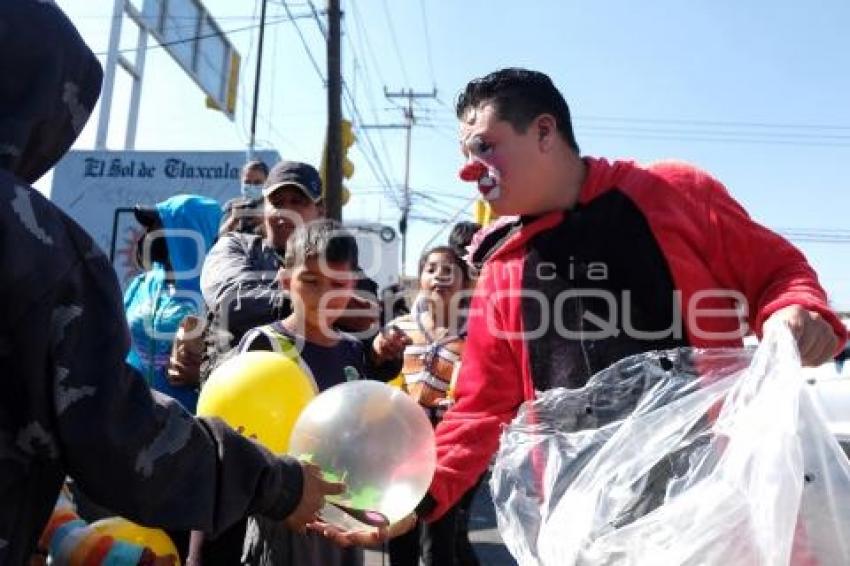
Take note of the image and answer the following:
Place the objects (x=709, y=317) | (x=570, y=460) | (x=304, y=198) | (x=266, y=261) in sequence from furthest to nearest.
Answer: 1. (x=304, y=198)
2. (x=266, y=261)
3. (x=709, y=317)
4. (x=570, y=460)

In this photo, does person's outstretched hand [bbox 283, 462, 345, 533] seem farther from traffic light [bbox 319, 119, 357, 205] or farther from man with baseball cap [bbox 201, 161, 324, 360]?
traffic light [bbox 319, 119, 357, 205]

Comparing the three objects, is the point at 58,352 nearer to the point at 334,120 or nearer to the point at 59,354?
the point at 59,354

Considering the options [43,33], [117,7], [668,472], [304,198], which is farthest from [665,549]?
[117,7]

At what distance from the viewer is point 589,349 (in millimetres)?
1784

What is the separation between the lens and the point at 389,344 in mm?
2838

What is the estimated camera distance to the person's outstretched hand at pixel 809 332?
1.46 meters

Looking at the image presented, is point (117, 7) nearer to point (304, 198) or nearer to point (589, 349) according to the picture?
point (304, 198)

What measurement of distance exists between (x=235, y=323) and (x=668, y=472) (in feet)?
5.83

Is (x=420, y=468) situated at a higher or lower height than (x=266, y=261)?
lower

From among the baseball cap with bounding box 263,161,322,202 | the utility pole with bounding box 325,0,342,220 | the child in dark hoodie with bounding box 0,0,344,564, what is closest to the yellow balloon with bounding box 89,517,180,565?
the child in dark hoodie with bounding box 0,0,344,564

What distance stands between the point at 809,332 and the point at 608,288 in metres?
0.46

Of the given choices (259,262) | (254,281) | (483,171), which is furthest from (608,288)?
(259,262)

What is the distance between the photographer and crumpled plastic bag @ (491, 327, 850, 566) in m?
1.27

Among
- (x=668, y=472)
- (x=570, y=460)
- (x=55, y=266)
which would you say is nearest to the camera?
(x=55, y=266)
